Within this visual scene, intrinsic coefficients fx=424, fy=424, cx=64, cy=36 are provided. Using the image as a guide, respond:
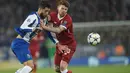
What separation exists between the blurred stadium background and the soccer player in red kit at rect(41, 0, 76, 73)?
7324 mm

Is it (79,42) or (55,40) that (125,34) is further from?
(55,40)

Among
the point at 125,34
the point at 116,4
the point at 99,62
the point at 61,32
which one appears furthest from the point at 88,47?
the point at 61,32

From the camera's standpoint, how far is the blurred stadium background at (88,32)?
20344mm

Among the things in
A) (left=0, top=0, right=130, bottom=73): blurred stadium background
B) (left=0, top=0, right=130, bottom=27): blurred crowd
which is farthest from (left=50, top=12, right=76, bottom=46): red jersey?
(left=0, top=0, right=130, bottom=27): blurred crowd

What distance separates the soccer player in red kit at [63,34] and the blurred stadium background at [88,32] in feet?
24.0

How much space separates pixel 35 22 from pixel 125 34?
43.2 feet

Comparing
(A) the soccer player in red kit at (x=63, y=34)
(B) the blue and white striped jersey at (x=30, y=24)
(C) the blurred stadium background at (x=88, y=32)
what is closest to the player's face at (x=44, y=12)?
(B) the blue and white striped jersey at (x=30, y=24)

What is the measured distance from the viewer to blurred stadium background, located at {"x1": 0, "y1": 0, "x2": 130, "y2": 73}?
20344 millimetres

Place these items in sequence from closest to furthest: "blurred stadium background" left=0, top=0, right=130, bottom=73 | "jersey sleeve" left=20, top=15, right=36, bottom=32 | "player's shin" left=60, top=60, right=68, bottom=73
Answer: "jersey sleeve" left=20, top=15, right=36, bottom=32 → "player's shin" left=60, top=60, right=68, bottom=73 → "blurred stadium background" left=0, top=0, right=130, bottom=73

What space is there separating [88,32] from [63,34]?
12366 millimetres

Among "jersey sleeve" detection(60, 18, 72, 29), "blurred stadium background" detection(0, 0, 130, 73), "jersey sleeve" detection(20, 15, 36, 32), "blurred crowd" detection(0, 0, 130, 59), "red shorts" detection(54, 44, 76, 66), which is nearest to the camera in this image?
"jersey sleeve" detection(20, 15, 36, 32)

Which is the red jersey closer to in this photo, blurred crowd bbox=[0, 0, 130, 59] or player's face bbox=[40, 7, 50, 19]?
player's face bbox=[40, 7, 50, 19]

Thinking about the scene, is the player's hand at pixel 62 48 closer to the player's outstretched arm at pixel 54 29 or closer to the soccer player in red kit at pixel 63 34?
the soccer player in red kit at pixel 63 34

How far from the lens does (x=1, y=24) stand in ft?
76.6
